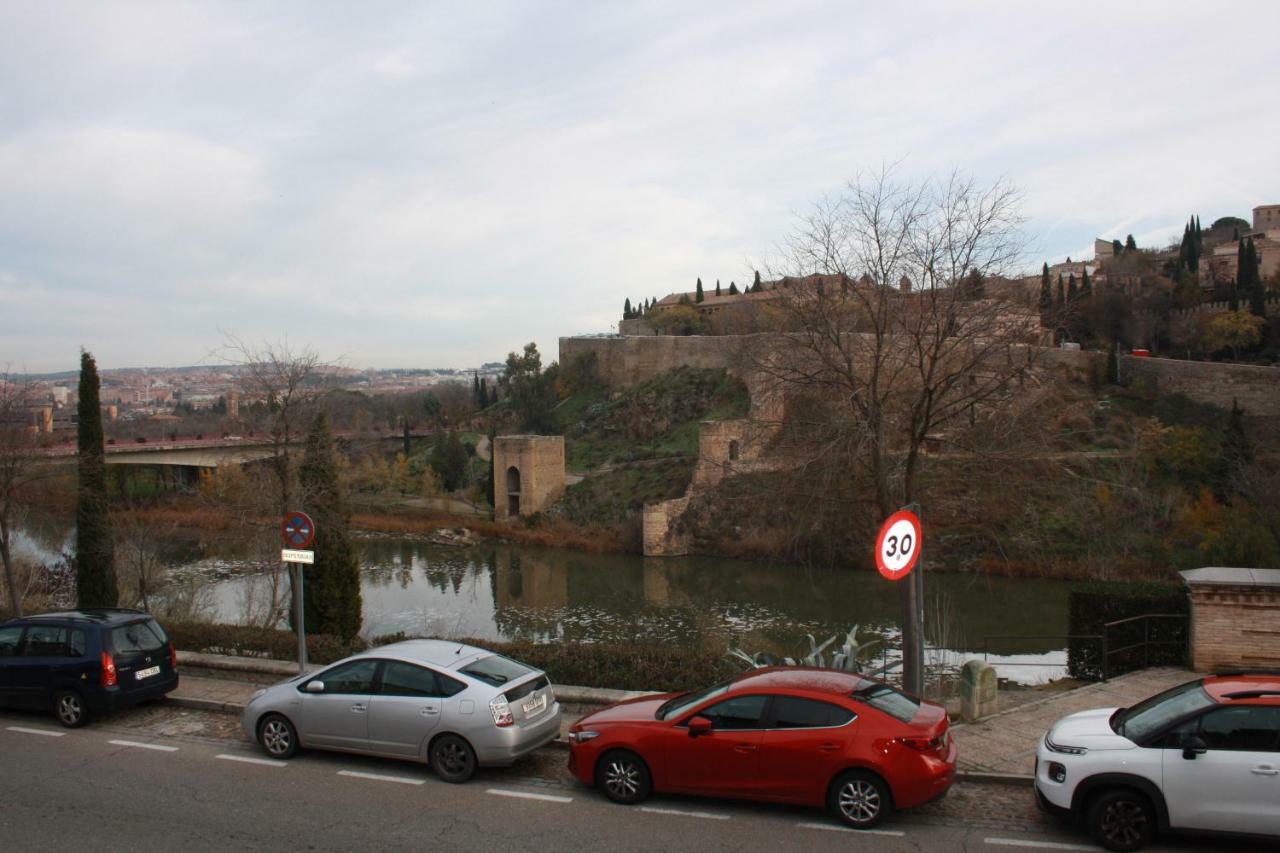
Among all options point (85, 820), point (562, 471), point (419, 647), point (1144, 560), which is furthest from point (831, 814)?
point (562, 471)

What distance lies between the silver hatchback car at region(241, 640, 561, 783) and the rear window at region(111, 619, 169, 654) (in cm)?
197

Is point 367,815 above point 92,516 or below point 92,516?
below

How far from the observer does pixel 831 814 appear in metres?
6.38

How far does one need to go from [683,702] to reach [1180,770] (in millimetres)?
3395

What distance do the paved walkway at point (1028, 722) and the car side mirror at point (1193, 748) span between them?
1.57 m

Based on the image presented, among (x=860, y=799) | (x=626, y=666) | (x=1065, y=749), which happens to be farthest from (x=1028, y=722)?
(x=626, y=666)

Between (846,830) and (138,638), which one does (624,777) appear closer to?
(846,830)

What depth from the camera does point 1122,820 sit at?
5789mm

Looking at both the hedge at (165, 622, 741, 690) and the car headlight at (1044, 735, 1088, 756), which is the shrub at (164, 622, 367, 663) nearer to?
the hedge at (165, 622, 741, 690)

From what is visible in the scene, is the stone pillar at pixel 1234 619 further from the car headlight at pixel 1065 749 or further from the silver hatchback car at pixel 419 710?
the silver hatchback car at pixel 419 710

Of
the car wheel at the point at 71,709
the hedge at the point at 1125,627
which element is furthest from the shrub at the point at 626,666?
the hedge at the point at 1125,627

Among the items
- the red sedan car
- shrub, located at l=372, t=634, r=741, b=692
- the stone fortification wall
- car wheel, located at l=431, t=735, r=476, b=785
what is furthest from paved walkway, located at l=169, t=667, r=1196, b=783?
the stone fortification wall

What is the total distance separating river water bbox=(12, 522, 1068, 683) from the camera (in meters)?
23.8

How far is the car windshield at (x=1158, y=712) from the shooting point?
19.4ft
